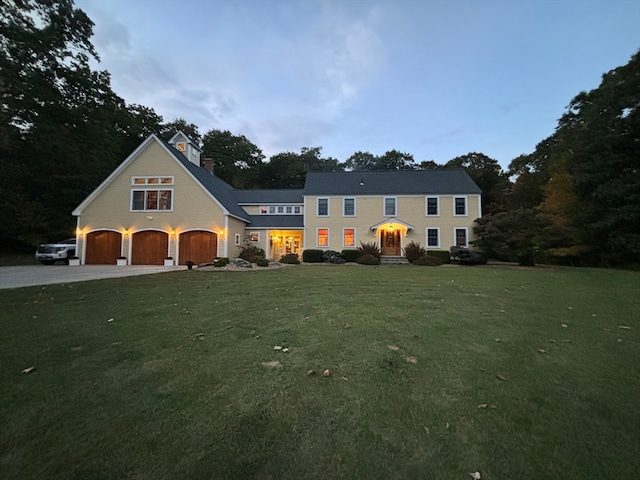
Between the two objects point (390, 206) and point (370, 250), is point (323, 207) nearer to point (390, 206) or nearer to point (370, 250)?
point (390, 206)

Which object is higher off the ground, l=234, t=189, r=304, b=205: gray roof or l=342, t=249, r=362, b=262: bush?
l=234, t=189, r=304, b=205: gray roof

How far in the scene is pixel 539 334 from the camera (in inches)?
181

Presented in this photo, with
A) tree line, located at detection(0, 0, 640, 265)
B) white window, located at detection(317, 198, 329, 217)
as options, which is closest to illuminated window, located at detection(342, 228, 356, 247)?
white window, located at detection(317, 198, 329, 217)

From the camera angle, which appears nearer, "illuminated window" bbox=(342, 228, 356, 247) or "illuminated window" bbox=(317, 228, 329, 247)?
"illuminated window" bbox=(342, 228, 356, 247)

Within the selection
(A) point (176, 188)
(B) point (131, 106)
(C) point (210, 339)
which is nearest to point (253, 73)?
(A) point (176, 188)

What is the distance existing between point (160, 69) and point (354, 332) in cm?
3107

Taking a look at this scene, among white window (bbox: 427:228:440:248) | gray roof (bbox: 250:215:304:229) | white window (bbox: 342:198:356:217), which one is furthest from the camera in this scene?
gray roof (bbox: 250:215:304:229)

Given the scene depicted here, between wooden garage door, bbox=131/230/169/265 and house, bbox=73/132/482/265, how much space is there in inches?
2.8

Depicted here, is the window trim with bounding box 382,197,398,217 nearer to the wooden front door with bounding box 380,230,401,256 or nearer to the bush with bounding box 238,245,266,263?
the wooden front door with bounding box 380,230,401,256

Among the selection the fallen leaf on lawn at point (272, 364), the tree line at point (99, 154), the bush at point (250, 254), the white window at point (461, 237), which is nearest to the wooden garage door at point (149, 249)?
the bush at point (250, 254)

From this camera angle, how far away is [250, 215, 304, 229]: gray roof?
24.8 meters

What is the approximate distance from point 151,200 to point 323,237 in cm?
1301

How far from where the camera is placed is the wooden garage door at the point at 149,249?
2033cm

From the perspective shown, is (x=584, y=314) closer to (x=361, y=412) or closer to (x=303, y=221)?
(x=361, y=412)
